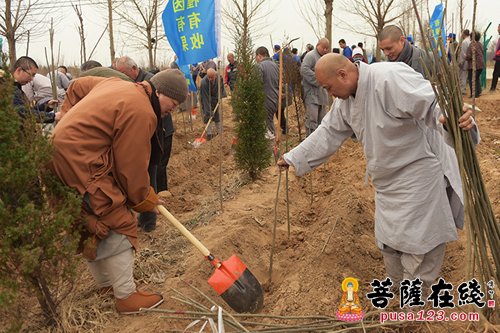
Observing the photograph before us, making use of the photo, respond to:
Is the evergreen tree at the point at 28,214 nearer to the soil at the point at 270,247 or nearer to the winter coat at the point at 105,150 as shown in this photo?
the winter coat at the point at 105,150

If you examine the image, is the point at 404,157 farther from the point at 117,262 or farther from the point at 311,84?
the point at 311,84

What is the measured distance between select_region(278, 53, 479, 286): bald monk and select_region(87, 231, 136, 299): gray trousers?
1775 mm

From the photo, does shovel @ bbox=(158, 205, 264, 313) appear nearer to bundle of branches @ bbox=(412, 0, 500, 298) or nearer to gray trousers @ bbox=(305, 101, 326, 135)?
bundle of branches @ bbox=(412, 0, 500, 298)

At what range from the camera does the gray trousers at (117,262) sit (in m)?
3.05

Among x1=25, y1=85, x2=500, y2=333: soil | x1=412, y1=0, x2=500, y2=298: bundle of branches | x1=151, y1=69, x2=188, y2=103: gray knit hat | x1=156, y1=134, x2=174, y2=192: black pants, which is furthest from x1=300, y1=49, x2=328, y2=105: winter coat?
x1=412, y1=0, x2=500, y2=298: bundle of branches

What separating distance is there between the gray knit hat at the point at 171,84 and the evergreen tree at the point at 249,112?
3288 millimetres

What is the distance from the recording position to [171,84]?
125 inches

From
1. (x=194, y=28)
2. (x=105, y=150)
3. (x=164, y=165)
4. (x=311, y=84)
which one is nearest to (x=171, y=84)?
(x=105, y=150)

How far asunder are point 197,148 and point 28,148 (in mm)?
6980

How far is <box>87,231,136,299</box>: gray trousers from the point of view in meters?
3.05

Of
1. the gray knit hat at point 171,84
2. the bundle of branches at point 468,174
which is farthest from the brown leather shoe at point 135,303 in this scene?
the bundle of branches at point 468,174

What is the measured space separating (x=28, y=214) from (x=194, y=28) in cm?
435

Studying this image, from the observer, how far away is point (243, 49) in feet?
21.0

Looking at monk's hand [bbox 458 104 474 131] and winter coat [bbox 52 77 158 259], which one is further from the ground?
monk's hand [bbox 458 104 474 131]
